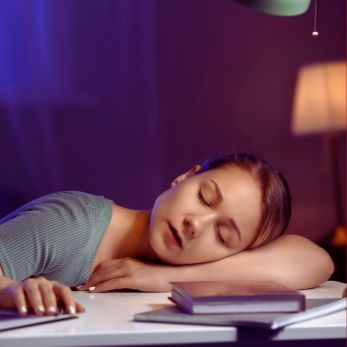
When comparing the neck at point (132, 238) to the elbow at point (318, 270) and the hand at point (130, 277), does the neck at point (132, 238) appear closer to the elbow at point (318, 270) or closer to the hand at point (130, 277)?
the hand at point (130, 277)

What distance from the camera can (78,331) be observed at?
0.88m

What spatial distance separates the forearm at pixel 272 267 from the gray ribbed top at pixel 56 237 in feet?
0.55

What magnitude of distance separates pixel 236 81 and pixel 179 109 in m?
0.18

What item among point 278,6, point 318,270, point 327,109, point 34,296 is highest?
point 278,6

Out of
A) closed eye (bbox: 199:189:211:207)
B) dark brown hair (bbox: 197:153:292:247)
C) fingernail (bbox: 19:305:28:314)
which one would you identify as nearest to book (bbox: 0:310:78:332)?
fingernail (bbox: 19:305:28:314)

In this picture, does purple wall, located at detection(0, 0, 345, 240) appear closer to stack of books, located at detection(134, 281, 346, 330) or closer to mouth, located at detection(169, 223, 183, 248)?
mouth, located at detection(169, 223, 183, 248)

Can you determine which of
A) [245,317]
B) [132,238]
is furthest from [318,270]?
[245,317]

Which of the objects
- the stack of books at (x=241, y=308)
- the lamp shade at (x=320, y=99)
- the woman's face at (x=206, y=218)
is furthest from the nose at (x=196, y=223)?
the lamp shade at (x=320, y=99)

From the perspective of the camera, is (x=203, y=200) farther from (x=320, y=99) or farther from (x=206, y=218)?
(x=320, y=99)

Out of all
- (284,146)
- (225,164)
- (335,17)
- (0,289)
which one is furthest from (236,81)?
(0,289)

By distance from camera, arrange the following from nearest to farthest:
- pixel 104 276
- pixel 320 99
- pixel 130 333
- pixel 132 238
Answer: pixel 130 333 → pixel 104 276 → pixel 132 238 → pixel 320 99

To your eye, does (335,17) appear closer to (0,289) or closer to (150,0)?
(150,0)

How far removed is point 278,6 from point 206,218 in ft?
1.28

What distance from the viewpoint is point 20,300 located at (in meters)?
0.94
